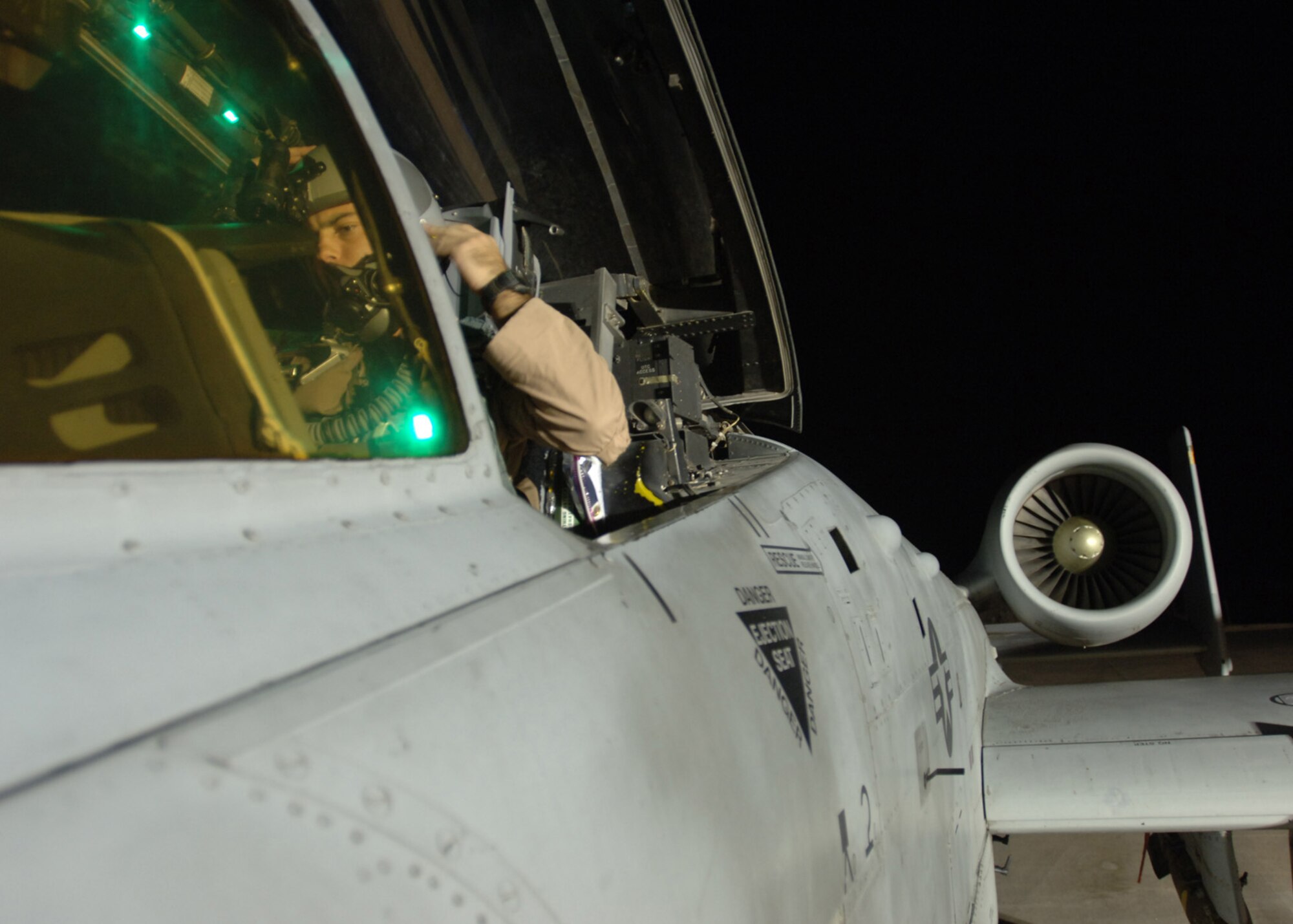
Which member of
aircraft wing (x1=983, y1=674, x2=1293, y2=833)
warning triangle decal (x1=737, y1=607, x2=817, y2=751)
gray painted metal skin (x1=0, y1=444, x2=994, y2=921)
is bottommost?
aircraft wing (x1=983, y1=674, x2=1293, y2=833)

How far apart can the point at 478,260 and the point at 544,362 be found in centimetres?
23

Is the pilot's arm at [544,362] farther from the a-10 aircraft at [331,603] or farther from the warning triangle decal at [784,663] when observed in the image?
the warning triangle decal at [784,663]

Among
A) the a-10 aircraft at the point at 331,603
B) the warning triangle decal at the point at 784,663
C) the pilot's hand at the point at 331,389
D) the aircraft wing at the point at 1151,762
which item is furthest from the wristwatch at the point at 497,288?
the aircraft wing at the point at 1151,762

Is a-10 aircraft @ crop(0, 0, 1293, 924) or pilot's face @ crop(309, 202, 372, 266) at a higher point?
pilot's face @ crop(309, 202, 372, 266)

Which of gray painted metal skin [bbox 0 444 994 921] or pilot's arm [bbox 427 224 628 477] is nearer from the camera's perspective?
gray painted metal skin [bbox 0 444 994 921]

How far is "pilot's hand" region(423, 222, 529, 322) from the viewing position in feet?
4.64

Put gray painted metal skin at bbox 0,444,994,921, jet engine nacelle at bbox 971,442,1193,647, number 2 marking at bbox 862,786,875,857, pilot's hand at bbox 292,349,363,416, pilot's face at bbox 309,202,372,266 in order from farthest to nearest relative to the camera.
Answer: jet engine nacelle at bbox 971,442,1193,647 → number 2 marking at bbox 862,786,875,857 → pilot's face at bbox 309,202,372,266 → pilot's hand at bbox 292,349,363,416 → gray painted metal skin at bbox 0,444,994,921

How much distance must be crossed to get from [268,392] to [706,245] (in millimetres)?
2519

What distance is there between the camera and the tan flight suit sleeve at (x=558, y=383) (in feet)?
4.61

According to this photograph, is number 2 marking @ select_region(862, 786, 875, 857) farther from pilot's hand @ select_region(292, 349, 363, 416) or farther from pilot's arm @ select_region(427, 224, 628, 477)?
pilot's hand @ select_region(292, 349, 363, 416)

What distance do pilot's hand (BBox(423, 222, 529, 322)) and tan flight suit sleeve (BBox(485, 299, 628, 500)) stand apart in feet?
0.11

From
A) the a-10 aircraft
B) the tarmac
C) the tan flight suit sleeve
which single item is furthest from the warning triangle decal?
the tarmac

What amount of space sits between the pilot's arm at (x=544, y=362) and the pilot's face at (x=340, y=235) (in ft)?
1.12

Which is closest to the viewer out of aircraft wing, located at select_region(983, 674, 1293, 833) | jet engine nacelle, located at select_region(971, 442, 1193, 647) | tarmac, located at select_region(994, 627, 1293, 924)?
aircraft wing, located at select_region(983, 674, 1293, 833)
